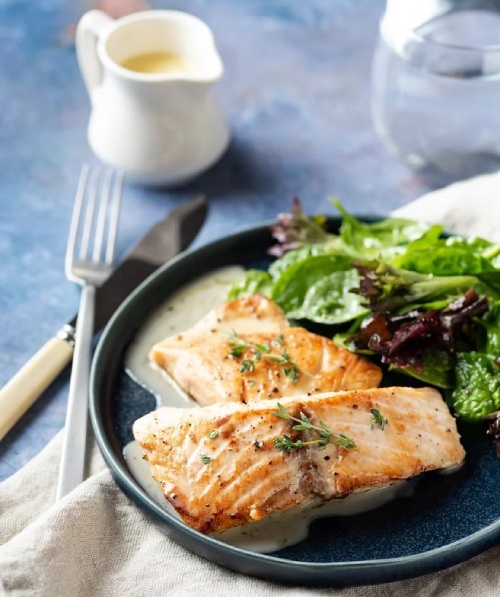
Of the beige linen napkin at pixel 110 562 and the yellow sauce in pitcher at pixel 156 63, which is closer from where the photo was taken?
the beige linen napkin at pixel 110 562

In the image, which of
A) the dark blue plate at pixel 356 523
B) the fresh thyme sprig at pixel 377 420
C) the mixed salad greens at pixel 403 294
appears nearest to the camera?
the dark blue plate at pixel 356 523

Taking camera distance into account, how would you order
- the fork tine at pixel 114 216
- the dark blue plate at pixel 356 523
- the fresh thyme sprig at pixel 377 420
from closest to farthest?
1. the dark blue plate at pixel 356 523
2. the fresh thyme sprig at pixel 377 420
3. the fork tine at pixel 114 216

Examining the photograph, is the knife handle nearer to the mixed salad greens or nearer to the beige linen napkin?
the beige linen napkin

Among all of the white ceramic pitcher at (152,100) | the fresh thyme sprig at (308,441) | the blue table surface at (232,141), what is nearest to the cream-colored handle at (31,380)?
the blue table surface at (232,141)

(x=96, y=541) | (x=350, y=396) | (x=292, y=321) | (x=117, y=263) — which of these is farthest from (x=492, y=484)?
(x=117, y=263)

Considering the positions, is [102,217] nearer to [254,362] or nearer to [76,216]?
[76,216]

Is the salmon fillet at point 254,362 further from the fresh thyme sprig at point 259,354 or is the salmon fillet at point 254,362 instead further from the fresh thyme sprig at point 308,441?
the fresh thyme sprig at point 308,441

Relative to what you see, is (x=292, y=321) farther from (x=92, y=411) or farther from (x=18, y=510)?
(x=18, y=510)
